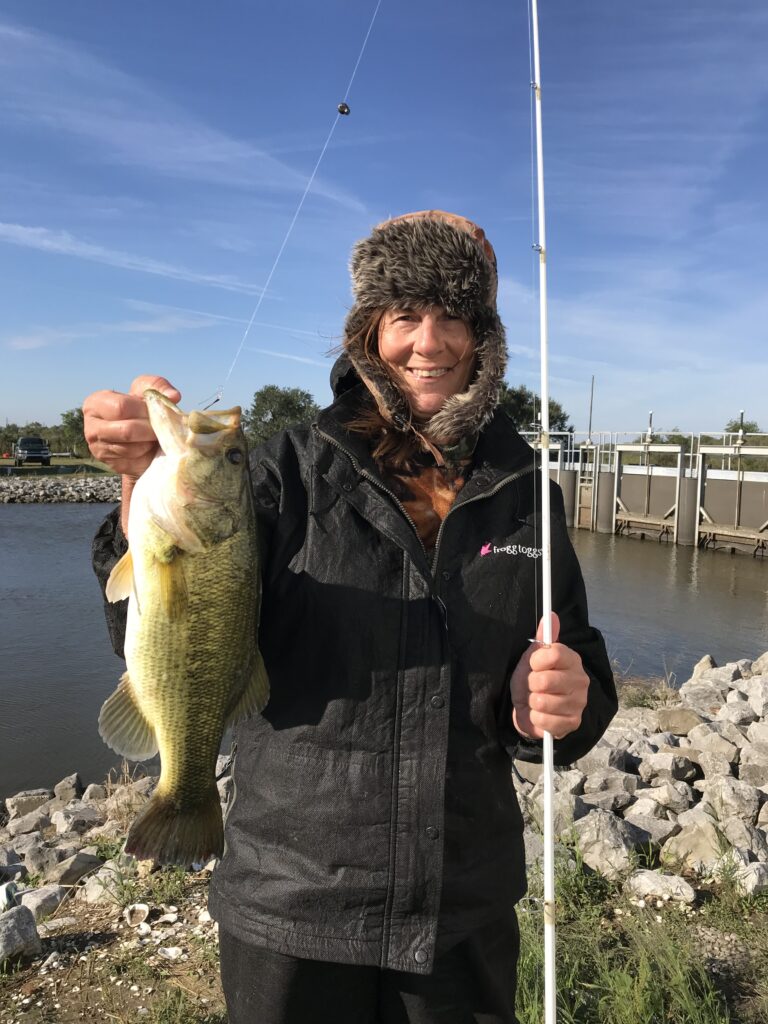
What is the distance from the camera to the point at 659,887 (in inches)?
170

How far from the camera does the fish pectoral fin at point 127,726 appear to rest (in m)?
2.30

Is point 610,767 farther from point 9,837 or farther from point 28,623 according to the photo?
point 28,623

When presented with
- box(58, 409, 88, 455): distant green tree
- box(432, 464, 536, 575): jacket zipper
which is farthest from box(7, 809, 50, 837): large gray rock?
box(58, 409, 88, 455): distant green tree

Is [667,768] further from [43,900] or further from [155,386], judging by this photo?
[155,386]

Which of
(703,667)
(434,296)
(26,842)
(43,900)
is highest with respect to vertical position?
(434,296)

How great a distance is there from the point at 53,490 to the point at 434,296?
4647 cm

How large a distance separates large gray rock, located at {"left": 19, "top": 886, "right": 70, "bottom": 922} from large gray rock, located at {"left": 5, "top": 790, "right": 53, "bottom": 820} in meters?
3.12

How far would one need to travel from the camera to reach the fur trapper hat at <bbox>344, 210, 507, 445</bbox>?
2.55m

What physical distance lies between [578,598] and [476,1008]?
1.28 meters

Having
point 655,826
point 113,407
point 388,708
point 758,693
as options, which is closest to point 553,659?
point 388,708

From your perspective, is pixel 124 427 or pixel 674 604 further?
pixel 674 604

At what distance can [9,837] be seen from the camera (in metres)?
6.75

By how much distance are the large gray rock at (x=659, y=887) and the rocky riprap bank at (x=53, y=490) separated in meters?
40.2

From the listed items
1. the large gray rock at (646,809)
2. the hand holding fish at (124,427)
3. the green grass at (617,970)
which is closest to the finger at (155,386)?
the hand holding fish at (124,427)
